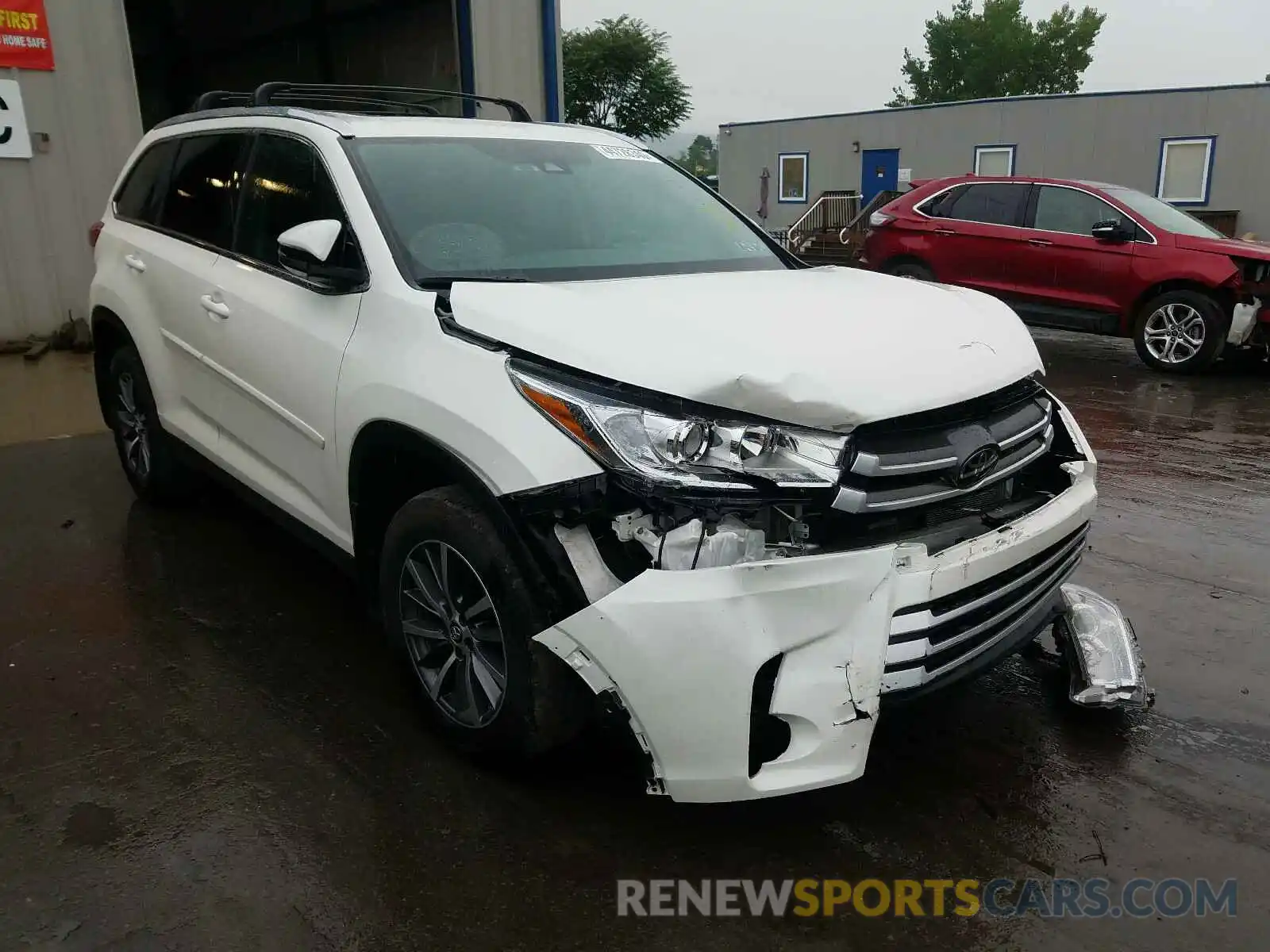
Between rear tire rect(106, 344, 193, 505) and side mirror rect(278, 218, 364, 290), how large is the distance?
1.73 m

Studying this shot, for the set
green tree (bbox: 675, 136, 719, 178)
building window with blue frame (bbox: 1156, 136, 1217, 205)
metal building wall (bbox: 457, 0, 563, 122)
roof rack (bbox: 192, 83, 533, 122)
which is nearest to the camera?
roof rack (bbox: 192, 83, 533, 122)

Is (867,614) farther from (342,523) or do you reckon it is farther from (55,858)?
(55,858)

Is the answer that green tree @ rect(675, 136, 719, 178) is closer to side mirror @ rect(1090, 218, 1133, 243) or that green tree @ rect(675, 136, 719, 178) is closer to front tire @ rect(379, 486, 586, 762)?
side mirror @ rect(1090, 218, 1133, 243)

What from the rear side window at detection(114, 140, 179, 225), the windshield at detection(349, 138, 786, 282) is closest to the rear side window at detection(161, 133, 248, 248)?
the rear side window at detection(114, 140, 179, 225)

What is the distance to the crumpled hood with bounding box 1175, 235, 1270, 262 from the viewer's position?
8539mm

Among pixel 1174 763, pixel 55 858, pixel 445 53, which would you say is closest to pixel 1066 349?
pixel 445 53

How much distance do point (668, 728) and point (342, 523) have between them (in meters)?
1.43

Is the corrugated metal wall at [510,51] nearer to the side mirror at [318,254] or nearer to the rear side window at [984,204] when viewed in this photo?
the rear side window at [984,204]

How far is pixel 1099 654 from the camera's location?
313 centimetres

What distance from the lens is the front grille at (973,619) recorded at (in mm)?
2244

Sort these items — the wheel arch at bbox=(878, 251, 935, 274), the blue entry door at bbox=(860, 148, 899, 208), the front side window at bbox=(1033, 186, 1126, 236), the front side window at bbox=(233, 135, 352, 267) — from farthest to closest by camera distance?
1. the blue entry door at bbox=(860, 148, 899, 208)
2. the wheel arch at bbox=(878, 251, 935, 274)
3. the front side window at bbox=(1033, 186, 1126, 236)
4. the front side window at bbox=(233, 135, 352, 267)

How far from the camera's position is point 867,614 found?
218 centimetres

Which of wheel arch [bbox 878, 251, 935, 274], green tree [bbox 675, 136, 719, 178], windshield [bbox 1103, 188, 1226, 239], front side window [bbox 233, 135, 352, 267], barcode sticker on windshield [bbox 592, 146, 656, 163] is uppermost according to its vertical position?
green tree [bbox 675, 136, 719, 178]

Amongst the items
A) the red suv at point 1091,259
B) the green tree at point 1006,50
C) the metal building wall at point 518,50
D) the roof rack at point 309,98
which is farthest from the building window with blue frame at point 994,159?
the green tree at point 1006,50
